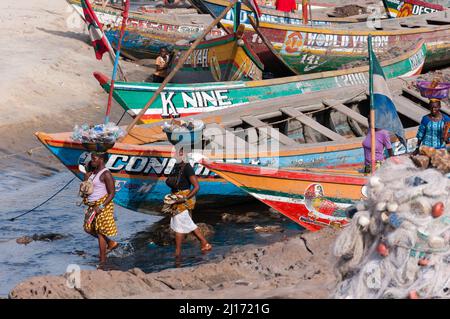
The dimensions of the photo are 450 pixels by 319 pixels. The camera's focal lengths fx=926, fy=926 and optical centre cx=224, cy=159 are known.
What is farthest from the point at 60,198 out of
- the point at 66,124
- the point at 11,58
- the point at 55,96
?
the point at 11,58

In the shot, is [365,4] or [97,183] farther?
[365,4]

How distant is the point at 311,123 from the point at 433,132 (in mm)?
3058

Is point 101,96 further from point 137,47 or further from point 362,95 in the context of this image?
point 362,95

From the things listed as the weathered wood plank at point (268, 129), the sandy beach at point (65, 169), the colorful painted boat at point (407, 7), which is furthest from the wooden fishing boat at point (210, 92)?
the colorful painted boat at point (407, 7)

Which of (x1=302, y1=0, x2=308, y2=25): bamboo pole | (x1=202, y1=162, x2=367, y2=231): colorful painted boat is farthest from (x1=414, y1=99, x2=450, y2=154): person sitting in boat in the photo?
(x1=302, y1=0, x2=308, y2=25): bamboo pole

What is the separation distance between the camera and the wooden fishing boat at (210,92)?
49.4ft

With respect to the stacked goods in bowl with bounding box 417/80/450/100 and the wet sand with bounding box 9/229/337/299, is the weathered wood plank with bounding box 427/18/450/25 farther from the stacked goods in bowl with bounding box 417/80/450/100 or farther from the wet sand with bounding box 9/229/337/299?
the wet sand with bounding box 9/229/337/299

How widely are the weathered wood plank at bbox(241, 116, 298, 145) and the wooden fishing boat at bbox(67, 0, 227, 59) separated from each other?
10.1m

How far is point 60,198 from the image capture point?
13.8m

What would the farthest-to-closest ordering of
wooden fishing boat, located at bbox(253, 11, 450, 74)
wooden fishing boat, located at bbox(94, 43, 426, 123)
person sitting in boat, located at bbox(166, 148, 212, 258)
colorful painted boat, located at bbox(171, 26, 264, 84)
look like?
wooden fishing boat, located at bbox(253, 11, 450, 74)
colorful painted boat, located at bbox(171, 26, 264, 84)
wooden fishing boat, located at bbox(94, 43, 426, 123)
person sitting in boat, located at bbox(166, 148, 212, 258)

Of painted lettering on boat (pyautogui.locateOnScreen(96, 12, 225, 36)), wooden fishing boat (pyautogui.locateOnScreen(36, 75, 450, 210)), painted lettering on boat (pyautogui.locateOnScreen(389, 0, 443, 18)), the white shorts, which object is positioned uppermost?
painted lettering on boat (pyautogui.locateOnScreen(389, 0, 443, 18))

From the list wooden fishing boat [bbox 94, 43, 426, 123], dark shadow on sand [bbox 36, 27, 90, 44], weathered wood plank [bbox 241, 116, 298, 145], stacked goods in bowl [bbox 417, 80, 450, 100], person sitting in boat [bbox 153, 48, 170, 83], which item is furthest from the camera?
dark shadow on sand [bbox 36, 27, 90, 44]

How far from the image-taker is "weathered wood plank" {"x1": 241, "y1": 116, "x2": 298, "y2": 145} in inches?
491

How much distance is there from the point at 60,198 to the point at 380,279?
29.0 feet
